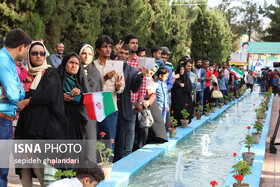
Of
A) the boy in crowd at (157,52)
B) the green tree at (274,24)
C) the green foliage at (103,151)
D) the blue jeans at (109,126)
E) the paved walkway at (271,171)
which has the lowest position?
the paved walkway at (271,171)

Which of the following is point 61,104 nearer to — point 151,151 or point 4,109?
point 4,109

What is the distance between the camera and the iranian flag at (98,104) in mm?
4695

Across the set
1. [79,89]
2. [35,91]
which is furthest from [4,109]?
[79,89]

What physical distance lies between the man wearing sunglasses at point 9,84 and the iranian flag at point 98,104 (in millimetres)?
986

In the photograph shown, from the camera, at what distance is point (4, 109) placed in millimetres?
3742

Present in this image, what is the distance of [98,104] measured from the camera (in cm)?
474

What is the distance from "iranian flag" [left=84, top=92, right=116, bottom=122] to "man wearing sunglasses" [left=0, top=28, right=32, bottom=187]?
3.24ft

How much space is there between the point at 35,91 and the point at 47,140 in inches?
21.5

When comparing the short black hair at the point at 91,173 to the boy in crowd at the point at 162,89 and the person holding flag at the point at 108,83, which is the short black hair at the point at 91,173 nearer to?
the person holding flag at the point at 108,83

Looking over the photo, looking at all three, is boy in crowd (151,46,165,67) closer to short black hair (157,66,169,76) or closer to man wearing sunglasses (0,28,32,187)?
short black hair (157,66,169,76)

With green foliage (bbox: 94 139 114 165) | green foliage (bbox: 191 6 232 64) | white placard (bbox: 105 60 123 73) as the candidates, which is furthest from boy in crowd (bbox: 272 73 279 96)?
green foliage (bbox: 94 139 114 165)

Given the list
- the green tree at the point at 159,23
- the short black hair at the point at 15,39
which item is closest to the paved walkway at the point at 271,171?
the short black hair at the point at 15,39

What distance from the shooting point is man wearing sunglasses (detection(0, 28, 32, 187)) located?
3670mm

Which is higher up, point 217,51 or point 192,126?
point 217,51
